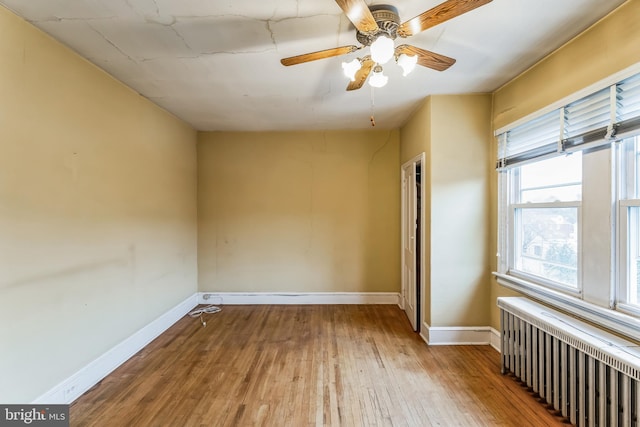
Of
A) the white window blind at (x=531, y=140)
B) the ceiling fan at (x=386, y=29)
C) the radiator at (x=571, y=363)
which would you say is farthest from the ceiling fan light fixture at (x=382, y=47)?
the radiator at (x=571, y=363)

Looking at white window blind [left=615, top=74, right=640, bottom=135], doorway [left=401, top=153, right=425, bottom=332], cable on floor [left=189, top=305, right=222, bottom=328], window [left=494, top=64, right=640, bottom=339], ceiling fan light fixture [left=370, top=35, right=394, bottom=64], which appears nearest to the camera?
ceiling fan light fixture [left=370, top=35, right=394, bottom=64]

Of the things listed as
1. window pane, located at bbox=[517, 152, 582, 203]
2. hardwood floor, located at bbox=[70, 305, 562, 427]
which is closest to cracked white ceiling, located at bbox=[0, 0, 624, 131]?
window pane, located at bbox=[517, 152, 582, 203]

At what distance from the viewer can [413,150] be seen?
11.3 feet

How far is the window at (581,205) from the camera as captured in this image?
1642mm

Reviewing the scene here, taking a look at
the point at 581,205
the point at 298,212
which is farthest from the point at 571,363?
the point at 298,212

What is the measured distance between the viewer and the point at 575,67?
6.34 ft

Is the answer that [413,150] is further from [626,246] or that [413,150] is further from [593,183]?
[626,246]

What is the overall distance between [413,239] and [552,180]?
60.6 inches

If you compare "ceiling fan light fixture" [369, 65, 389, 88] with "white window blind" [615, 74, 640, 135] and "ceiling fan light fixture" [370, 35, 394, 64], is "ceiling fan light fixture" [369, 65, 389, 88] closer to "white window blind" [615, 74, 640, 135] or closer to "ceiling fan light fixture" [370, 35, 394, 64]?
"ceiling fan light fixture" [370, 35, 394, 64]

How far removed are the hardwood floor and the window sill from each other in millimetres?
705

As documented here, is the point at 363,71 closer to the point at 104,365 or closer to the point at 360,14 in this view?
the point at 360,14

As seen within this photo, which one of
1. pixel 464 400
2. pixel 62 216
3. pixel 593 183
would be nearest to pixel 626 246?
pixel 593 183

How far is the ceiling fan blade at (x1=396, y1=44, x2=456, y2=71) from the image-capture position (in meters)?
1.68

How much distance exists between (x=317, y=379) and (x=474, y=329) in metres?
1.72
